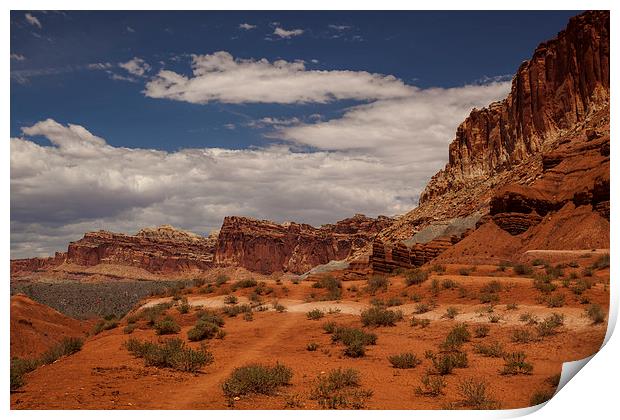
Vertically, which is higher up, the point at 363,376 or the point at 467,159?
the point at 467,159

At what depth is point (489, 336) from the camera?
1395 centimetres

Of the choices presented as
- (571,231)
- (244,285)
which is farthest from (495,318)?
(571,231)

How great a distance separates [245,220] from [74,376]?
5609 inches

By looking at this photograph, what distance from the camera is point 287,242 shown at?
482 feet

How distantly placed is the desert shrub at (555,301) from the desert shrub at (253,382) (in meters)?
10.7

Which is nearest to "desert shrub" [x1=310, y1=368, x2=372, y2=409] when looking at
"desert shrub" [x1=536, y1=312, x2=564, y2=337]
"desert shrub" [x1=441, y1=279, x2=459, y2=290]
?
"desert shrub" [x1=536, y1=312, x2=564, y2=337]

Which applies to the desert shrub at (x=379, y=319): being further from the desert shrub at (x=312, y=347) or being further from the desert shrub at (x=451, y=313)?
the desert shrub at (x=312, y=347)

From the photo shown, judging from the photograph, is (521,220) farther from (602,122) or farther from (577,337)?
(577,337)

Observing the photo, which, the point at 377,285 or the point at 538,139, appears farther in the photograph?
the point at 538,139

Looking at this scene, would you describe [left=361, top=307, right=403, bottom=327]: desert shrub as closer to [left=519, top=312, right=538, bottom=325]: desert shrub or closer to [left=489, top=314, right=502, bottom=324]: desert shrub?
[left=489, top=314, right=502, bottom=324]: desert shrub

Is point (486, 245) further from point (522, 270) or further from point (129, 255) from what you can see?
point (129, 255)

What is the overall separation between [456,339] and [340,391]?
514 cm

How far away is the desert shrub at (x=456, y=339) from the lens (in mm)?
12673

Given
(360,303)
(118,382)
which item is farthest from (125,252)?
(118,382)
